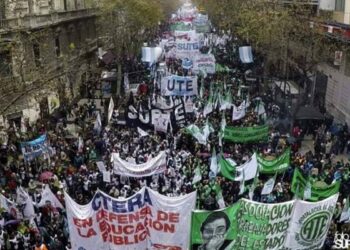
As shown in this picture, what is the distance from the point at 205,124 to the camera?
20.4m

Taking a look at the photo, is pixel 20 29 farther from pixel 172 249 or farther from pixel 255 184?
pixel 172 249

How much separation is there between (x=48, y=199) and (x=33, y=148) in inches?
175

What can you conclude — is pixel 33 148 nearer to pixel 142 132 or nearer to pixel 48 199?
pixel 142 132

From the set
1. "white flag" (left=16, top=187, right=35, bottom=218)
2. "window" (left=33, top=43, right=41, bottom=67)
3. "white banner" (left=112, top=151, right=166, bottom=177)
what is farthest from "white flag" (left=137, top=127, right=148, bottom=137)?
"window" (left=33, top=43, right=41, bottom=67)

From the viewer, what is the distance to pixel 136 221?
1138cm

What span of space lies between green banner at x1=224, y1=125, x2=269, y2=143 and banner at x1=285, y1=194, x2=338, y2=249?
845 centimetres

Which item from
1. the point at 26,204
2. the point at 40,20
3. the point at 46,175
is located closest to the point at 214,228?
the point at 26,204

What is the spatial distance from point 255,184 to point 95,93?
22.5 m

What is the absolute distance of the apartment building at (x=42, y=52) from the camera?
22.0m

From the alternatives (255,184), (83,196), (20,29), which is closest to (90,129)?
(20,29)

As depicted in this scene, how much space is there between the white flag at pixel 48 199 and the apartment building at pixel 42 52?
5988mm

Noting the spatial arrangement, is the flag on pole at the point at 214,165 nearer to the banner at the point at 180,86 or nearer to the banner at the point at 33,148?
the banner at the point at 33,148

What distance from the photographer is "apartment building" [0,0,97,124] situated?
21969 mm

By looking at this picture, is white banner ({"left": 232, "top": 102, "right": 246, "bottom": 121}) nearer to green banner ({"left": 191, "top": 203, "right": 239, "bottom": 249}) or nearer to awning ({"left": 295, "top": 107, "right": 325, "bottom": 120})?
awning ({"left": 295, "top": 107, "right": 325, "bottom": 120})
